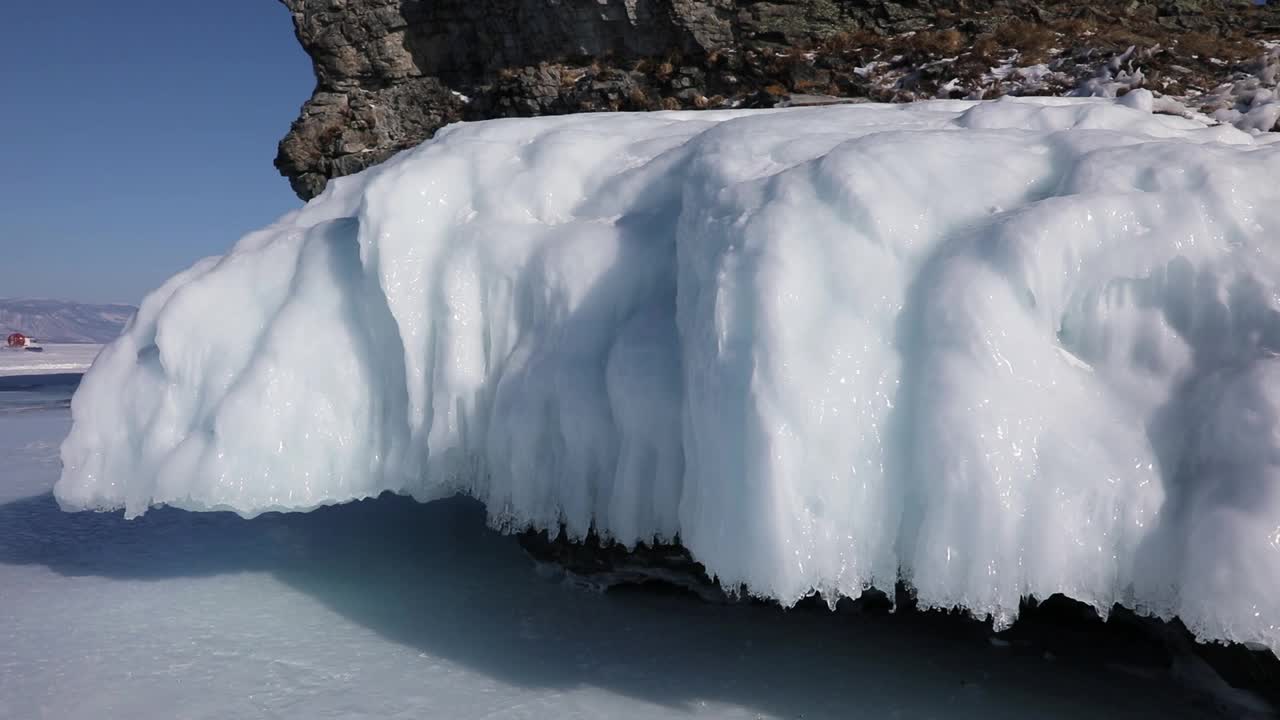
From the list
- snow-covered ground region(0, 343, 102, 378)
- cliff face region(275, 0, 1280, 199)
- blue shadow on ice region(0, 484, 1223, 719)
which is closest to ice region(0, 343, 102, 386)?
snow-covered ground region(0, 343, 102, 378)

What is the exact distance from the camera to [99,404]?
4078mm

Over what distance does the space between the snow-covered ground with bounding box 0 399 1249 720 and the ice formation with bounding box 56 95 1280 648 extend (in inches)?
23.2

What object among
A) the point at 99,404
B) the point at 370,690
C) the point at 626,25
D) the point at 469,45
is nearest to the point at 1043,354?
the point at 370,690

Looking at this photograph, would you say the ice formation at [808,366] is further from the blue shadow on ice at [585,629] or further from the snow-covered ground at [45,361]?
the snow-covered ground at [45,361]

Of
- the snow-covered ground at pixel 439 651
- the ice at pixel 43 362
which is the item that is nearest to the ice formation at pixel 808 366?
the snow-covered ground at pixel 439 651

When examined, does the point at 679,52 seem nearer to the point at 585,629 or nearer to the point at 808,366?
the point at 585,629

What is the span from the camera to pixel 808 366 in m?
2.66

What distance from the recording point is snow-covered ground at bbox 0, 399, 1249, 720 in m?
3.02

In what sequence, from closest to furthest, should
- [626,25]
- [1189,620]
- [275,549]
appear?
[1189,620]
[275,549]
[626,25]

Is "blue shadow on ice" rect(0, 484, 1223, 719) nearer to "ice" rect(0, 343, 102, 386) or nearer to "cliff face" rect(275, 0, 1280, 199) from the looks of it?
"cliff face" rect(275, 0, 1280, 199)

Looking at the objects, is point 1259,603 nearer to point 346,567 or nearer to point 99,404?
point 346,567

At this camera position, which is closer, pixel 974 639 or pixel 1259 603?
pixel 1259 603

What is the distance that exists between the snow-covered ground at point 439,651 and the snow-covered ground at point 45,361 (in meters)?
26.9

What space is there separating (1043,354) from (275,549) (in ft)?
14.6
